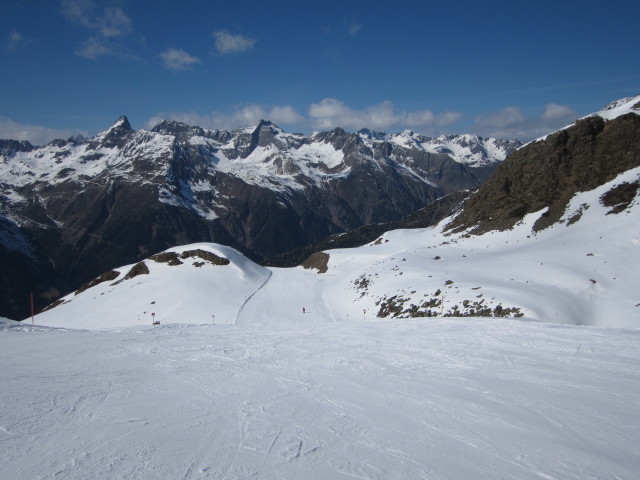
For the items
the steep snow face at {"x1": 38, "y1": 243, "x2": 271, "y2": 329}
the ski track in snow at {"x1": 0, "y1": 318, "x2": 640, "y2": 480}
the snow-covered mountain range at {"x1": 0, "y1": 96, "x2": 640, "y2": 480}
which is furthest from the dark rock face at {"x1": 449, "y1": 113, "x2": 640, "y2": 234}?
the ski track in snow at {"x1": 0, "y1": 318, "x2": 640, "y2": 480}

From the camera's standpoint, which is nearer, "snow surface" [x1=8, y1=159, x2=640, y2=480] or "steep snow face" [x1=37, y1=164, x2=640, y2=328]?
"snow surface" [x1=8, y1=159, x2=640, y2=480]

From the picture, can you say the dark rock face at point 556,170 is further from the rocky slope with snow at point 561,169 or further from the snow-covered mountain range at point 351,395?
the snow-covered mountain range at point 351,395

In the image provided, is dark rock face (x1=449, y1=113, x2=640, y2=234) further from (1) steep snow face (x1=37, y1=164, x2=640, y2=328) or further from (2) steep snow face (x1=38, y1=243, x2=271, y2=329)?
(2) steep snow face (x1=38, y1=243, x2=271, y2=329)

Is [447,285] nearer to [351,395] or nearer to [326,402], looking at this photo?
[351,395]

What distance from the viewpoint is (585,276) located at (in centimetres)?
3102

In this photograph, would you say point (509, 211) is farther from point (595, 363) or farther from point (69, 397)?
point (69, 397)

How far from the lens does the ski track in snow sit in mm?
6477

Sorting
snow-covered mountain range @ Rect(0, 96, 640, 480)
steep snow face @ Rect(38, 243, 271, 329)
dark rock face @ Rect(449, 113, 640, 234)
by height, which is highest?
dark rock face @ Rect(449, 113, 640, 234)

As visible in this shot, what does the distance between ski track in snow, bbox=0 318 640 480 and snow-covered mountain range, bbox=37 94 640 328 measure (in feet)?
46.1

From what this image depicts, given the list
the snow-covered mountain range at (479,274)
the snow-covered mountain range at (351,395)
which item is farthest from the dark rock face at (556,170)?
the snow-covered mountain range at (351,395)

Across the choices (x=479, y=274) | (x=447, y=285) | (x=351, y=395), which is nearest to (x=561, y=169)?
(x=479, y=274)

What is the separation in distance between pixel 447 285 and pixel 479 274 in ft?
15.0

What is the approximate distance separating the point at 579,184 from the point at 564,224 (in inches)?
352

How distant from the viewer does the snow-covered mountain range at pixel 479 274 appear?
28.9 metres
